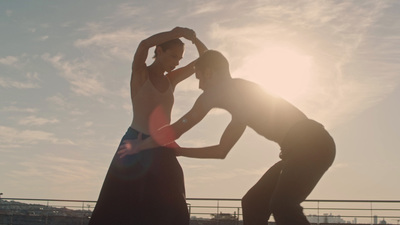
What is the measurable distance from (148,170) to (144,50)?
41.5 inches

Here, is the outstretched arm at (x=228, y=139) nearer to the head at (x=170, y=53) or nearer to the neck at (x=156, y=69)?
the head at (x=170, y=53)

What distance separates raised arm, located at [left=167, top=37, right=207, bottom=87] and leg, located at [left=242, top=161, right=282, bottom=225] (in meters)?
1.71

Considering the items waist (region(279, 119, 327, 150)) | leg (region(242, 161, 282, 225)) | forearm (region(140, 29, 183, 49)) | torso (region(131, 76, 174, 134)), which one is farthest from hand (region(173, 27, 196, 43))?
waist (region(279, 119, 327, 150))

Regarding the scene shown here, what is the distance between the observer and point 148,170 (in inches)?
201

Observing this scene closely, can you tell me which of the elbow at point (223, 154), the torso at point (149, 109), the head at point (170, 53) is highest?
the head at point (170, 53)

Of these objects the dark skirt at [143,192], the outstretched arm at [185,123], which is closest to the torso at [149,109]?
the dark skirt at [143,192]

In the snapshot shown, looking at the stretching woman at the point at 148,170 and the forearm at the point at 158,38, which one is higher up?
the forearm at the point at 158,38

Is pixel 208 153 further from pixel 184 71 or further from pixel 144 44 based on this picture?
pixel 184 71

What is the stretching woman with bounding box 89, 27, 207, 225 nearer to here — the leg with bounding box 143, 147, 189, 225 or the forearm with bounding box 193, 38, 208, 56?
the leg with bounding box 143, 147, 189, 225

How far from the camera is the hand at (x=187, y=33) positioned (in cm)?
523

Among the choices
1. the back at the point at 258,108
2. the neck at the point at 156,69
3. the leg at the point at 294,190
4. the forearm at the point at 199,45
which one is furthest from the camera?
the forearm at the point at 199,45

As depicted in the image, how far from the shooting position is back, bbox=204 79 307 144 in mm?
3887

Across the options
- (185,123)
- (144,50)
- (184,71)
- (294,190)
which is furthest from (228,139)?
(184,71)

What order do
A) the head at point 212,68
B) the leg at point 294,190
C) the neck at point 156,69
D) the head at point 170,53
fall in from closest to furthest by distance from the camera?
the leg at point 294,190 → the head at point 212,68 → the head at point 170,53 → the neck at point 156,69
